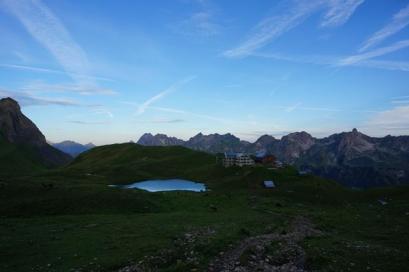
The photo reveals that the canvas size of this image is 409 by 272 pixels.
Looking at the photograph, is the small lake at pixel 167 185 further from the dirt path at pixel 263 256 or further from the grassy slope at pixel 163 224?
the dirt path at pixel 263 256

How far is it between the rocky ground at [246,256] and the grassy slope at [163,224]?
1191mm

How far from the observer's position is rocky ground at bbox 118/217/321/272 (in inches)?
1036

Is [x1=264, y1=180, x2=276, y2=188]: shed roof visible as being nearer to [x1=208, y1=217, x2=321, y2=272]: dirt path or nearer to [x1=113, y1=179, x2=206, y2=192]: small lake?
[x1=113, y1=179, x2=206, y2=192]: small lake

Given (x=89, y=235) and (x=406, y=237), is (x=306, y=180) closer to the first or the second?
(x=406, y=237)

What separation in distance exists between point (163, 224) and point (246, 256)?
21236mm

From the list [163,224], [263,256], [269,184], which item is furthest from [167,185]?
[263,256]

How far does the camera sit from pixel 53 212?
59.4 m

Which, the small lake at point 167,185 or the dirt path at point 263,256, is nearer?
the dirt path at point 263,256

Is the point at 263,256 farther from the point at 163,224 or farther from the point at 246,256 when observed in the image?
the point at 163,224

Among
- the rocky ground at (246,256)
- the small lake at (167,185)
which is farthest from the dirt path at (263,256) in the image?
the small lake at (167,185)

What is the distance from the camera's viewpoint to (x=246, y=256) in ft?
96.0

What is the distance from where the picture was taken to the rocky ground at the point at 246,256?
2631 cm

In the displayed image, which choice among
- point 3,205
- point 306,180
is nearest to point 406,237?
point 3,205

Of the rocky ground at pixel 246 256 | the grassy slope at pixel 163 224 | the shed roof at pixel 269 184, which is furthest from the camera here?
the shed roof at pixel 269 184
